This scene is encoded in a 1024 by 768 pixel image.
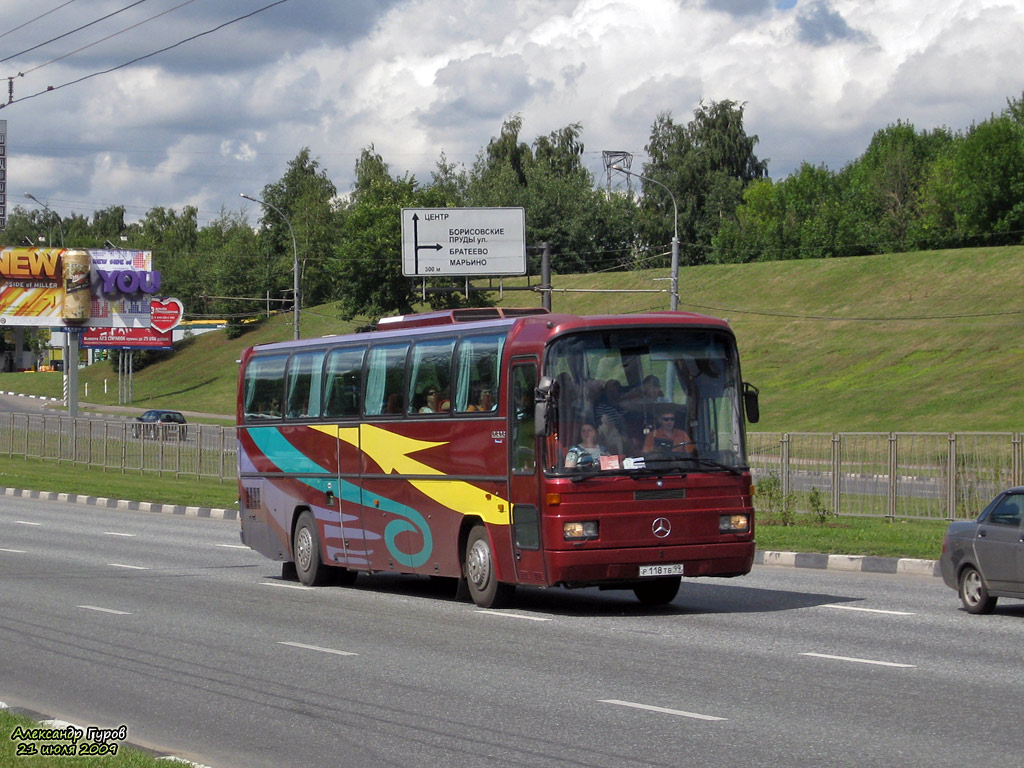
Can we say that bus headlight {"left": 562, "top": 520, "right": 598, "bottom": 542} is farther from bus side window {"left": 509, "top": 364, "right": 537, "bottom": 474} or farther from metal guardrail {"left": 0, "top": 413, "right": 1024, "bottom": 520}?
metal guardrail {"left": 0, "top": 413, "right": 1024, "bottom": 520}

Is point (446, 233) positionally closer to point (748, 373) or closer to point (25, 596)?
point (748, 373)

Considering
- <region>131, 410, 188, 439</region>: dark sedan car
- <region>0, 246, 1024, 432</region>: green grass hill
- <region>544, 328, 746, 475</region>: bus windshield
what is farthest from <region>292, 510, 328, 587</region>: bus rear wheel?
<region>0, 246, 1024, 432</region>: green grass hill

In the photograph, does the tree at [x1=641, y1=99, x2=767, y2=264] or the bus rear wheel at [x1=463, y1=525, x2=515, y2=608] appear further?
the tree at [x1=641, y1=99, x2=767, y2=264]

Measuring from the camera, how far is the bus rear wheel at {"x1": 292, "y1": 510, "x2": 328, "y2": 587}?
18.7m

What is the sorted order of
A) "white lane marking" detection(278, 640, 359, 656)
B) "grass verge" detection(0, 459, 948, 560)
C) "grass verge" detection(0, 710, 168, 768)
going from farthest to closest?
"grass verge" detection(0, 459, 948, 560), "white lane marking" detection(278, 640, 359, 656), "grass verge" detection(0, 710, 168, 768)

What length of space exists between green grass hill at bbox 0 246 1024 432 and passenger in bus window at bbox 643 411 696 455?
121ft

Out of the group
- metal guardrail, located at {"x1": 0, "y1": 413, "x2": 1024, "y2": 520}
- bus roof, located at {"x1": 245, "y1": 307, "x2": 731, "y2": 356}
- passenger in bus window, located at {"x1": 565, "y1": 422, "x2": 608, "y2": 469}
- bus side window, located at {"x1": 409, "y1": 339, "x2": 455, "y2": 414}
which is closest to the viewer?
passenger in bus window, located at {"x1": 565, "y1": 422, "x2": 608, "y2": 469}

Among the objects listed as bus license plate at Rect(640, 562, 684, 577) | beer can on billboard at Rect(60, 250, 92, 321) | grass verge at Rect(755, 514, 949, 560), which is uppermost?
beer can on billboard at Rect(60, 250, 92, 321)

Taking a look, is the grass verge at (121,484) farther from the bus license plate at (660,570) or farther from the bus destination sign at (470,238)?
the bus license plate at (660,570)

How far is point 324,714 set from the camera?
29.3ft

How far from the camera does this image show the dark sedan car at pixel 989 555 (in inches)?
529

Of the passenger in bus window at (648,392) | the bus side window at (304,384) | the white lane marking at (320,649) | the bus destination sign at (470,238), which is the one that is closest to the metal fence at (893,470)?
the bus side window at (304,384)

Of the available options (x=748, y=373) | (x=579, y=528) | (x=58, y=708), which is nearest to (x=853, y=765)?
(x=58, y=708)

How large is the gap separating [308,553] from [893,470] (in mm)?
12316
